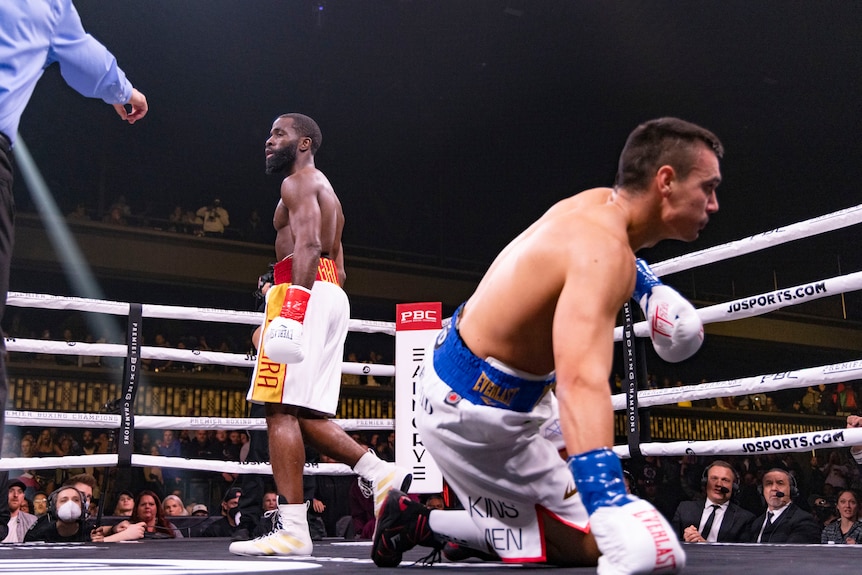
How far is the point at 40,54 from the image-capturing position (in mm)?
1445

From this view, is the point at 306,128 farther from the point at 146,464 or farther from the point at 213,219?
the point at 213,219

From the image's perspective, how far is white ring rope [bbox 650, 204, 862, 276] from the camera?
8.15ft

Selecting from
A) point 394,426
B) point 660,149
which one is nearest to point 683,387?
point 394,426

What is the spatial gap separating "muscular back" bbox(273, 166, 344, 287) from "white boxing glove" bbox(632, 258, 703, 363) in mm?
1109

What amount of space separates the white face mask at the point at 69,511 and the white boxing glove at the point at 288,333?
1.31m

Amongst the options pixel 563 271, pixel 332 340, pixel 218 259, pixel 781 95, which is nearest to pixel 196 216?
pixel 218 259

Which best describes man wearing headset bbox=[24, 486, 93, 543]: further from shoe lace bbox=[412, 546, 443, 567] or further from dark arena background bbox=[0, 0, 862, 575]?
dark arena background bbox=[0, 0, 862, 575]

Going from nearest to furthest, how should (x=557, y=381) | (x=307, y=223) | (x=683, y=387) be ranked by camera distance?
1. (x=557, y=381)
2. (x=307, y=223)
3. (x=683, y=387)

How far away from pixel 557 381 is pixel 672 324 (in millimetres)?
405

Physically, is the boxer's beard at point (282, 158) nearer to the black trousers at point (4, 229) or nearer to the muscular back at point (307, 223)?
the muscular back at point (307, 223)

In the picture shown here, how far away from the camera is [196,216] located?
31.0 feet

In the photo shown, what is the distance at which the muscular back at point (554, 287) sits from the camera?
1236 mm

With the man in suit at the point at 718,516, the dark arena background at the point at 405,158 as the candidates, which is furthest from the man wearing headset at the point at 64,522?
the dark arena background at the point at 405,158

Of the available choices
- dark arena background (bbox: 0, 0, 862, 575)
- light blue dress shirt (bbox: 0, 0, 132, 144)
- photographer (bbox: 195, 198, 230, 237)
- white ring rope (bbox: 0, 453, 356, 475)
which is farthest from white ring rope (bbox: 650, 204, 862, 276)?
photographer (bbox: 195, 198, 230, 237)
